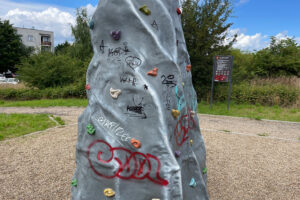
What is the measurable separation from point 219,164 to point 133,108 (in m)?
3.78

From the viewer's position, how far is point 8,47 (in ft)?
105

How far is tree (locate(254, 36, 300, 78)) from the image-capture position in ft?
57.6

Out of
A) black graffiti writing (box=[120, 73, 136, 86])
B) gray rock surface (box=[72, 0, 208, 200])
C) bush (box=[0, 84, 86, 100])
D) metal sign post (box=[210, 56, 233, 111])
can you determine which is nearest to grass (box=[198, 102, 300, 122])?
metal sign post (box=[210, 56, 233, 111])

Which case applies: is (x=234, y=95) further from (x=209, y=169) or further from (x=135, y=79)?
(x=135, y=79)

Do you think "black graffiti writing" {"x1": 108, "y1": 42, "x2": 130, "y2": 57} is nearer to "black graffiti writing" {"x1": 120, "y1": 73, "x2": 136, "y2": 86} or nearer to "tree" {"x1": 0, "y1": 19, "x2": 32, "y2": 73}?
"black graffiti writing" {"x1": 120, "y1": 73, "x2": 136, "y2": 86}

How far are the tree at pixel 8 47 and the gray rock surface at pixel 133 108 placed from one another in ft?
110

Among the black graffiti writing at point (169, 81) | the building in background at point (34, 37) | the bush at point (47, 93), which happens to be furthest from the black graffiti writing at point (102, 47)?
the building in background at point (34, 37)

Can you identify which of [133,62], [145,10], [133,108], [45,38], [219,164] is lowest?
[219,164]

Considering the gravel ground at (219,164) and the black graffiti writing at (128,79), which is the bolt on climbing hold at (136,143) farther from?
the gravel ground at (219,164)

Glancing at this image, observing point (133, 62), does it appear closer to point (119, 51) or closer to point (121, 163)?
point (119, 51)

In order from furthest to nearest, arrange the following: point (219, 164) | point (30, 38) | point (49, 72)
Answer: point (30, 38) → point (49, 72) → point (219, 164)

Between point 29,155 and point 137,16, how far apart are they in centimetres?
484

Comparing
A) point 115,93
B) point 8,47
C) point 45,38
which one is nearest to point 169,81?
point 115,93

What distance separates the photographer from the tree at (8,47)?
31406 mm
